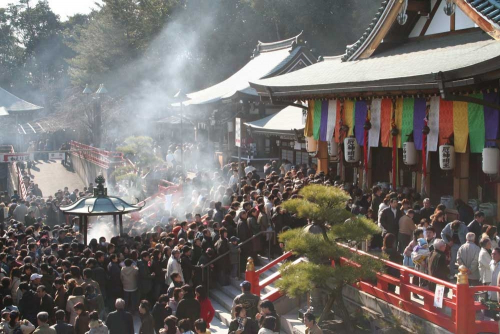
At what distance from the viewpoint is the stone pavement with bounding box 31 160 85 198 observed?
35500mm

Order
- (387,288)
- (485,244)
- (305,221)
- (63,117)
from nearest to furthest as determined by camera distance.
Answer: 1. (485,244)
2. (387,288)
3. (305,221)
4. (63,117)

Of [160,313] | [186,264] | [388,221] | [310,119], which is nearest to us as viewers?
[160,313]

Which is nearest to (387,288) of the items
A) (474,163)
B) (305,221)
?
(305,221)

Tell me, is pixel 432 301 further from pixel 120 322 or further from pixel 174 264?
pixel 174 264

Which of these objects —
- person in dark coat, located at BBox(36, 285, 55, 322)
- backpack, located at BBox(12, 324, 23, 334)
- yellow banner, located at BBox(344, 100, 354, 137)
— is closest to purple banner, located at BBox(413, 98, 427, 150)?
yellow banner, located at BBox(344, 100, 354, 137)

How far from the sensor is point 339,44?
4338 centimetres

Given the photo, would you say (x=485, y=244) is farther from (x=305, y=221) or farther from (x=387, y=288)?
(x=305, y=221)

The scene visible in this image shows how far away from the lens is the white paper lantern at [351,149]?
50.8 ft

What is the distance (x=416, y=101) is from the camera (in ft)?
44.3

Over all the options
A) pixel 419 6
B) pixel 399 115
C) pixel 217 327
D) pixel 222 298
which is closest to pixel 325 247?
pixel 217 327

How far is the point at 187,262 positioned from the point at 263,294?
1.53 meters

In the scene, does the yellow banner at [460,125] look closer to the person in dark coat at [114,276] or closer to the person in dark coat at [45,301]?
the person in dark coat at [114,276]

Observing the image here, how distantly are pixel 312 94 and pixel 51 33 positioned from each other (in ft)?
202

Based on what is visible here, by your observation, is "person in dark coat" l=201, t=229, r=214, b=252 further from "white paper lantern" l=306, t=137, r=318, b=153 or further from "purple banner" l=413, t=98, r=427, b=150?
"white paper lantern" l=306, t=137, r=318, b=153
